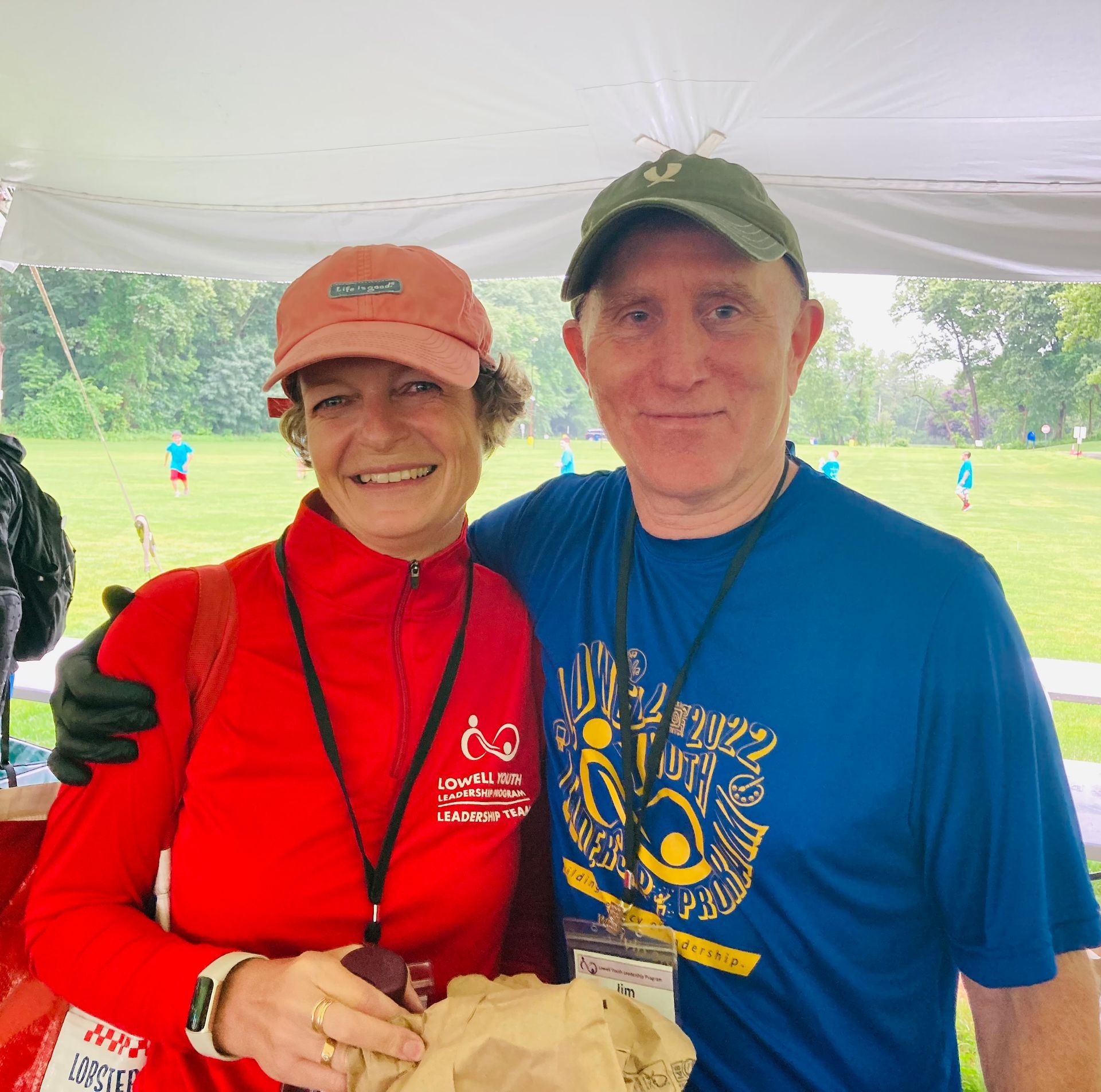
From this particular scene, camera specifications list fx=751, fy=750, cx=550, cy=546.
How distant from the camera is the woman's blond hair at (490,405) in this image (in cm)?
161

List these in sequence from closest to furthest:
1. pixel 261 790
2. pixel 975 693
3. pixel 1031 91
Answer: pixel 975 693 → pixel 261 790 → pixel 1031 91

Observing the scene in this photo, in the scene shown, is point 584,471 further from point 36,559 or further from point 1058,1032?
point 1058,1032

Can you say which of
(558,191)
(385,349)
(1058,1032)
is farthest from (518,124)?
(1058,1032)

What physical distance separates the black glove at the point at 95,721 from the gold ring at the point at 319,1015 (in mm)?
545

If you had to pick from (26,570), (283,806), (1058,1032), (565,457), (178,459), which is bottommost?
(1058,1032)

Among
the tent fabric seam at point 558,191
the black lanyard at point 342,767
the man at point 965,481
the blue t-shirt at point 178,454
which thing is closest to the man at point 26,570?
the tent fabric seam at point 558,191

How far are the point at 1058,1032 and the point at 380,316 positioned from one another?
1653mm

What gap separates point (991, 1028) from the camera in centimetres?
127

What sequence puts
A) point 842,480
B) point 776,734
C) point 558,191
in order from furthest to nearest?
point 842,480 → point 558,191 → point 776,734

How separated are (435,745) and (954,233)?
2697mm

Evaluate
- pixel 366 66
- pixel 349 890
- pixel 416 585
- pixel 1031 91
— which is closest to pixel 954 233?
pixel 1031 91

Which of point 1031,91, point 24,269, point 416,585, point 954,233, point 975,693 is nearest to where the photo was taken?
point 975,693

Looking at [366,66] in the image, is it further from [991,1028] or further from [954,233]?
[991,1028]

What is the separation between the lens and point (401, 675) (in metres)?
1.46
